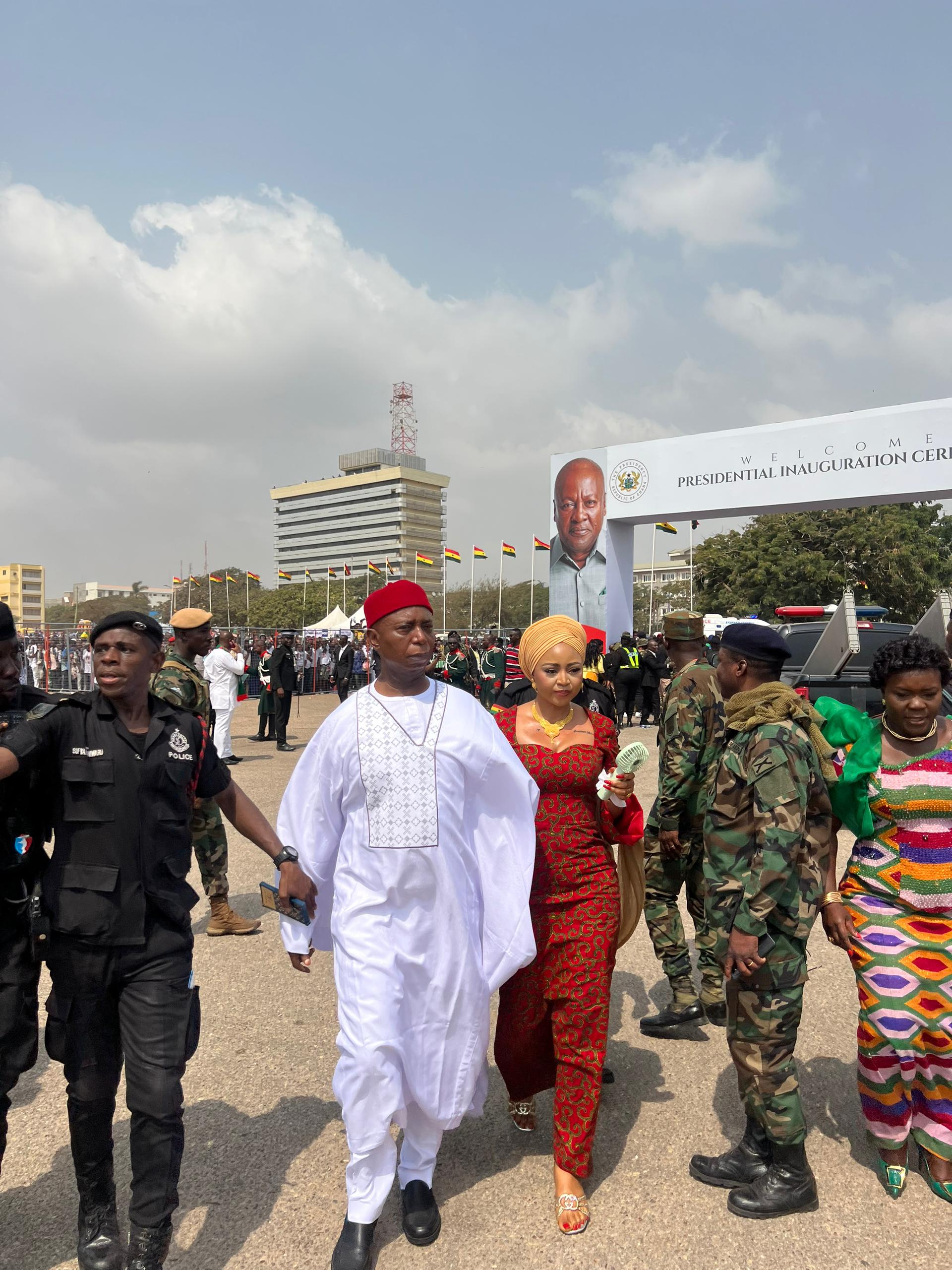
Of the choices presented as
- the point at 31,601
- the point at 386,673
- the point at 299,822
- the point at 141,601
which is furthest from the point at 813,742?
the point at 31,601

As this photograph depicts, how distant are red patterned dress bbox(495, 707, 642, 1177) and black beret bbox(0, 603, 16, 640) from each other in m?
1.75

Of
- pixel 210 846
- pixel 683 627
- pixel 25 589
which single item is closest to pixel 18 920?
pixel 210 846

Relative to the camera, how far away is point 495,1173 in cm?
306

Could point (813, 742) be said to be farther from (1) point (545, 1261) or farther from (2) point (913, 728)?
(1) point (545, 1261)

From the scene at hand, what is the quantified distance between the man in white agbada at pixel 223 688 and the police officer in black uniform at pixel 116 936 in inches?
393

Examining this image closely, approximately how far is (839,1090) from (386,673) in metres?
2.56

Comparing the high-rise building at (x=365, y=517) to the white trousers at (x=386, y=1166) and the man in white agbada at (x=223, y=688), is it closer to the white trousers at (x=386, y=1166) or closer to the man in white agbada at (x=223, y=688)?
the man in white agbada at (x=223, y=688)

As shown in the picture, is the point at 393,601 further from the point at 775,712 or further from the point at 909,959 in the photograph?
the point at 909,959

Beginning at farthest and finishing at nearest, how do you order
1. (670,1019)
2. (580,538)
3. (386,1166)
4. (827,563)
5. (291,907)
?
1. (827,563)
2. (580,538)
3. (670,1019)
4. (291,907)
5. (386,1166)

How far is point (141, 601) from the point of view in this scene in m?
97.8

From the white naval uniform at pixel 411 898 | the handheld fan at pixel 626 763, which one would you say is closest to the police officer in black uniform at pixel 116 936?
the white naval uniform at pixel 411 898

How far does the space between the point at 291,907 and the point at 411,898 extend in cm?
41

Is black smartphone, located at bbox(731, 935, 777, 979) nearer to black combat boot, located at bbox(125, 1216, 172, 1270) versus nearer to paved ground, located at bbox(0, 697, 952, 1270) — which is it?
paved ground, located at bbox(0, 697, 952, 1270)

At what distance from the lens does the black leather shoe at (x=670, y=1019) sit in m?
4.17
